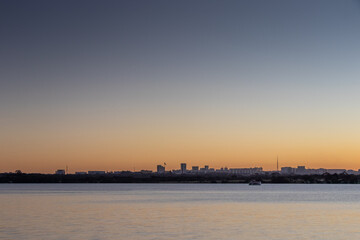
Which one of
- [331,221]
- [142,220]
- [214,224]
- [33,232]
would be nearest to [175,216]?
[142,220]

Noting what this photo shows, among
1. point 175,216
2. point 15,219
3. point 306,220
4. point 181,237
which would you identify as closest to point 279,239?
point 181,237

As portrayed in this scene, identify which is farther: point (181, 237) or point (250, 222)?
point (250, 222)

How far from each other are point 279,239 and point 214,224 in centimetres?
1073

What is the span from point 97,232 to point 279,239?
1309 cm

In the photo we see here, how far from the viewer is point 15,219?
5106 centimetres

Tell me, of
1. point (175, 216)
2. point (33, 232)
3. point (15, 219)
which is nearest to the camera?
point (33, 232)

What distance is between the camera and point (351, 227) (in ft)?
152

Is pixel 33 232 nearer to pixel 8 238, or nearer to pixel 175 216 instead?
pixel 8 238

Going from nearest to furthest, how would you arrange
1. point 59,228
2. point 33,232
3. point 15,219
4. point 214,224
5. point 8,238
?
point 8,238
point 33,232
point 59,228
point 214,224
point 15,219

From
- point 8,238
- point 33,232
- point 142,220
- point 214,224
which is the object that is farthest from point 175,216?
point 8,238

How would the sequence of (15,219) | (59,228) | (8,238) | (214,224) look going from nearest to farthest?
(8,238)
(59,228)
(214,224)
(15,219)

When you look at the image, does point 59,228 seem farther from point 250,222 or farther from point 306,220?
point 306,220

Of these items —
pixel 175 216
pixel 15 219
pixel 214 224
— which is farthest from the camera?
pixel 175 216

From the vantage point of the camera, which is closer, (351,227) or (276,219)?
(351,227)
